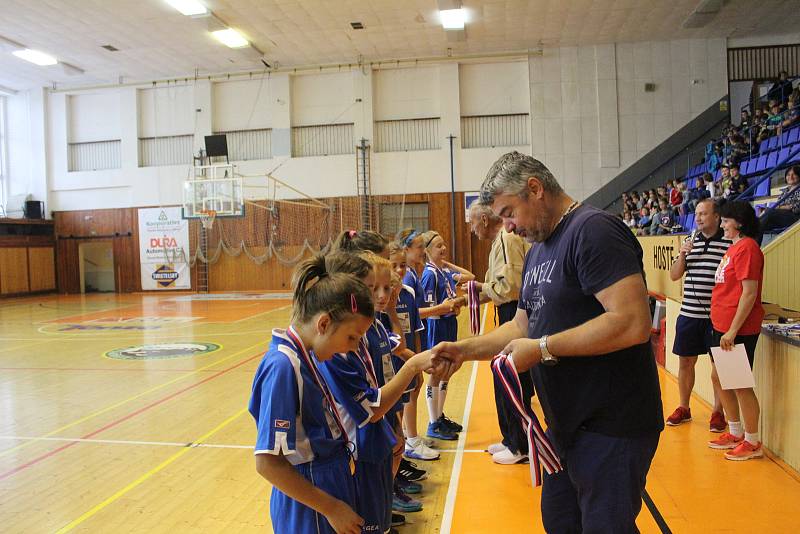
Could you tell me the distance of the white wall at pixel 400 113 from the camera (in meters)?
18.2

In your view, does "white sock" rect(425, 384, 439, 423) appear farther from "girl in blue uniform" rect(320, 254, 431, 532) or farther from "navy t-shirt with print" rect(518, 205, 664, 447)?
"navy t-shirt with print" rect(518, 205, 664, 447)

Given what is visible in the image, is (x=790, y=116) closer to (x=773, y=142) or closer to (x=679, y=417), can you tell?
(x=773, y=142)

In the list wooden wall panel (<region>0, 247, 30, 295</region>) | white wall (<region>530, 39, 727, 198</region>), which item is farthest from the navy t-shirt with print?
wooden wall panel (<region>0, 247, 30, 295</region>)

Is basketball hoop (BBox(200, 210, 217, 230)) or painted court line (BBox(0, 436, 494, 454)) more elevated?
basketball hoop (BBox(200, 210, 217, 230))

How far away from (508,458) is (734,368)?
5.41ft

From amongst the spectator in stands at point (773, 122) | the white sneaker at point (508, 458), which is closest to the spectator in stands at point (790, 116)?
the spectator in stands at point (773, 122)

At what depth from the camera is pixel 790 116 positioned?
1178 centimetres

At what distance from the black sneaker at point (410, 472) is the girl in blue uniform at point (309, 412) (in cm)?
206

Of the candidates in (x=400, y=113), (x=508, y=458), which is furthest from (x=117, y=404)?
(x=400, y=113)

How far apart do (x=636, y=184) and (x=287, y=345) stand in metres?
18.2

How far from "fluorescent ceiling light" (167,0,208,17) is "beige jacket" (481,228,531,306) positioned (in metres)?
13.5

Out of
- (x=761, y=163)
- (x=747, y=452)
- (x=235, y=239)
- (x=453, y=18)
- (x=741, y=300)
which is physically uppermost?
(x=453, y=18)

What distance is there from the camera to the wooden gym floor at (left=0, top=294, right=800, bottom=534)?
3469 millimetres

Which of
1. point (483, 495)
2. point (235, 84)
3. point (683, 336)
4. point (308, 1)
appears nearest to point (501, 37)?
point (308, 1)
